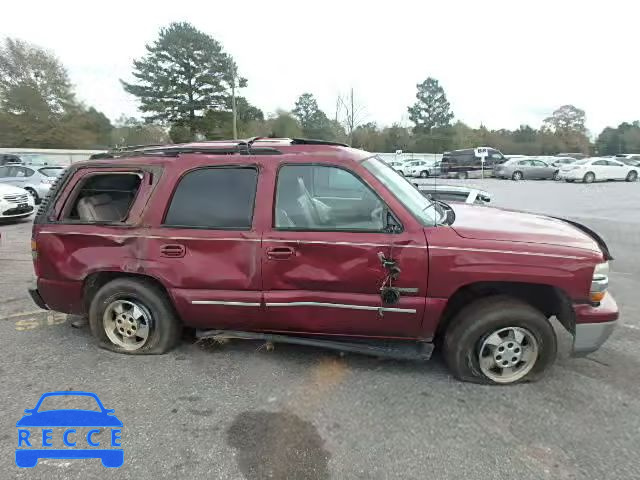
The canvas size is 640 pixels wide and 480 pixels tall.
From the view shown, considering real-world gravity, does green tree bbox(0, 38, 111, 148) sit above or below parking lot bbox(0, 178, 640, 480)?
above

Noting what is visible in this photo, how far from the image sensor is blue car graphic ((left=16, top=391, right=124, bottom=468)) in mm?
2502

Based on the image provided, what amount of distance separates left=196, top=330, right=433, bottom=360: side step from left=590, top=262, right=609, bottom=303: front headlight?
3.93 ft

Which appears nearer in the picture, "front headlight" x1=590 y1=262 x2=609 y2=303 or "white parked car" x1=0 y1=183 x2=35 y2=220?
"front headlight" x1=590 y1=262 x2=609 y2=303

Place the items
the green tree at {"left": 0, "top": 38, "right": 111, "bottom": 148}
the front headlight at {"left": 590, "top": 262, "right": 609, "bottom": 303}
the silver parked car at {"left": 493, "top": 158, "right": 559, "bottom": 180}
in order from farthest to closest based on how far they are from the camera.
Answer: the green tree at {"left": 0, "top": 38, "right": 111, "bottom": 148} < the silver parked car at {"left": 493, "top": 158, "right": 559, "bottom": 180} < the front headlight at {"left": 590, "top": 262, "right": 609, "bottom": 303}

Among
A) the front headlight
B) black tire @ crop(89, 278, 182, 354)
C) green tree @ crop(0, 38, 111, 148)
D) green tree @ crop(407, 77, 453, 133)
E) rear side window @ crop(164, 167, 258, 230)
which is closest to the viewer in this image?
the front headlight

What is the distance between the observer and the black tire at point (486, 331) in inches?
122

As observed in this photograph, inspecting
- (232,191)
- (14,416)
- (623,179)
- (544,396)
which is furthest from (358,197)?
(623,179)

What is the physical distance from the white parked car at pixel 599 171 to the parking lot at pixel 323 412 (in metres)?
24.1

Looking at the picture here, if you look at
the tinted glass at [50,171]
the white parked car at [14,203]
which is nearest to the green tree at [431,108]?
the tinted glass at [50,171]

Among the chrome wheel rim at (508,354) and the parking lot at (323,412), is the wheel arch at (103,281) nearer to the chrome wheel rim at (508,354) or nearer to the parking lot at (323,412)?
the parking lot at (323,412)

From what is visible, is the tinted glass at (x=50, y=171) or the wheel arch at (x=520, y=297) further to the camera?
the tinted glass at (x=50, y=171)

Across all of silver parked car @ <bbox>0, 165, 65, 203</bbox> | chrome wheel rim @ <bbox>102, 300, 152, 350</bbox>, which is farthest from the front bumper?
silver parked car @ <bbox>0, 165, 65, 203</bbox>

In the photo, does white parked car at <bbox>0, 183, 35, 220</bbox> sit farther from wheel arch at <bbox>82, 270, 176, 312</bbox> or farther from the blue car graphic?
the blue car graphic

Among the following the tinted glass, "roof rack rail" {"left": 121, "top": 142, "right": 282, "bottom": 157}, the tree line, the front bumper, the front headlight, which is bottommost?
the front bumper
